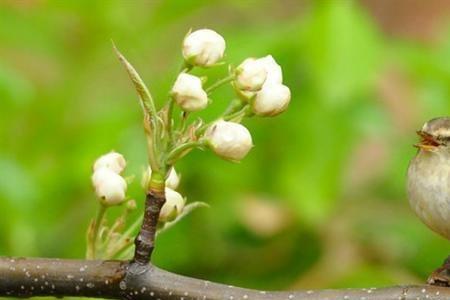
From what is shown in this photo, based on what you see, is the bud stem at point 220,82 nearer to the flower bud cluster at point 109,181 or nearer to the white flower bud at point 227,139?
the white flower bud at point 227,139

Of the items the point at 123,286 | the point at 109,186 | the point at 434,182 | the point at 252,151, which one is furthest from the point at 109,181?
the point at 252,151

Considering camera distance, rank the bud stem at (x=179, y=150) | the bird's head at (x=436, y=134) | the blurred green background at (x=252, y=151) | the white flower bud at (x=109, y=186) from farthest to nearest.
Result: the blurred green background at (x=252, y=151)
the bird's head at (x=436, y=134)
the white flower bud at (x=109, y=186)
the bud stem at (x=179, y=150)

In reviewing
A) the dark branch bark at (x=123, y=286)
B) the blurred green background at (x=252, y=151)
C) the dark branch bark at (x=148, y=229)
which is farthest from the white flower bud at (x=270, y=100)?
the blurred green background at (x=252, y=151)

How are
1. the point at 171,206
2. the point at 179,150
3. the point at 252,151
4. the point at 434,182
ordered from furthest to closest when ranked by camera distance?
1. the point at 252,151
2. the point at 434,182
3. the point at 171,206
4. the point at 179,150

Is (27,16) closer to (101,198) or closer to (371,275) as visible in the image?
(371,275)

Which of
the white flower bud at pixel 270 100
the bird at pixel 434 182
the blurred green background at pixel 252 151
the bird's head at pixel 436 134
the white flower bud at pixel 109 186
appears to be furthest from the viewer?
the blurred green background at pixel 252 151

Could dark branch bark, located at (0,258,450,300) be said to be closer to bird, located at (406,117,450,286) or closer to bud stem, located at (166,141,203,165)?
bird, located at (406,117,450,286)

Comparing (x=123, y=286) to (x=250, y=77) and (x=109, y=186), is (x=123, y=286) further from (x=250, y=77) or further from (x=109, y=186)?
(x=250, y=77)
